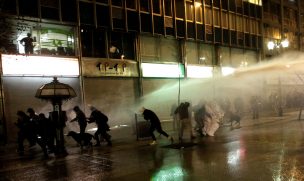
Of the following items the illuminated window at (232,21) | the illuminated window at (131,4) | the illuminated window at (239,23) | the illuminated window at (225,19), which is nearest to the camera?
the illuminated window at (131,4)

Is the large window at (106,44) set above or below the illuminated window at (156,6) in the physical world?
below

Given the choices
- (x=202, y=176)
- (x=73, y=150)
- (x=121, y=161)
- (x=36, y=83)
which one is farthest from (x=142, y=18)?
(x=202, y=176)

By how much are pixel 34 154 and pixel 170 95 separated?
45.9 feet

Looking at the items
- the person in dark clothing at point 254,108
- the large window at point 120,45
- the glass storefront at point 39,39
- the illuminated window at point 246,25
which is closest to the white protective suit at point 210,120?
the large window at point 120,45

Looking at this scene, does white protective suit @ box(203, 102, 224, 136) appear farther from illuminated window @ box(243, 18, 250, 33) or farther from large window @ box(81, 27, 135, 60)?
illuminated window @ box(243, 18, 250, 33)

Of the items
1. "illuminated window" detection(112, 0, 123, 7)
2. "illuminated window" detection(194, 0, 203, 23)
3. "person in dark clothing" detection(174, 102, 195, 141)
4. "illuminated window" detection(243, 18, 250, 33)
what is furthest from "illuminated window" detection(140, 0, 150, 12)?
"illuminated window" detection(243, 18, 250, 33)

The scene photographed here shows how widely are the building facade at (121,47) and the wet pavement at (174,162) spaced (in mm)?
5157

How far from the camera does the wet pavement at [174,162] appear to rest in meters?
8.99

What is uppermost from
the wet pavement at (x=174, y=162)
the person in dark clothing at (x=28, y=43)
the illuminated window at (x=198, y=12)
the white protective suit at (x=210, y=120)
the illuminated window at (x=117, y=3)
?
the illuminated window at (x=198, y=12)

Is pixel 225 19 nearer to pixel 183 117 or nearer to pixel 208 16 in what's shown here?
pixel 208 16

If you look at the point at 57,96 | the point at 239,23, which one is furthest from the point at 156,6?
the point at 57,96

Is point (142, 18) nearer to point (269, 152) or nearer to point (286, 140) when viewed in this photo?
point (286, 140)

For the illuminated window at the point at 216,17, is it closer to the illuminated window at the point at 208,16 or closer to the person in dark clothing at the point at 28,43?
the illuminated window at the point at 208,16

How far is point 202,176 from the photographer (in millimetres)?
8703
